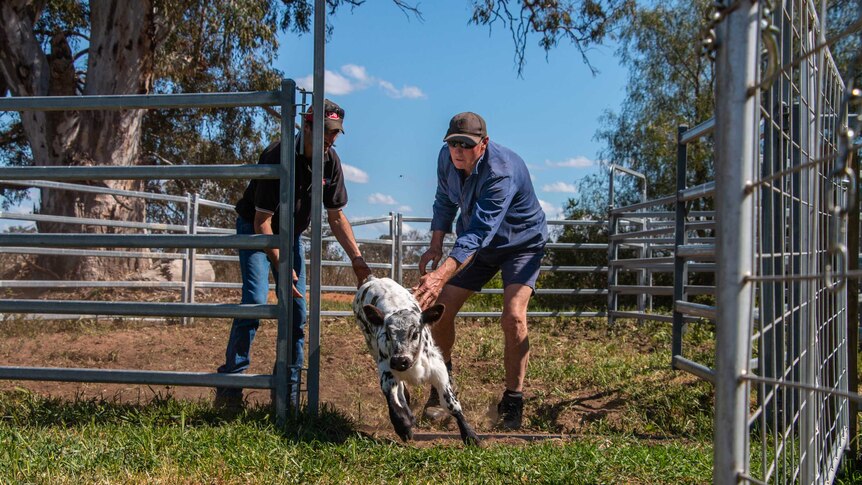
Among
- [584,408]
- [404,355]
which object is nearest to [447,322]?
[404,355]

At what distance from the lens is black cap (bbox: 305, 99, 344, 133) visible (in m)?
4.98

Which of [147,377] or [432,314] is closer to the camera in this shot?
[147,377]

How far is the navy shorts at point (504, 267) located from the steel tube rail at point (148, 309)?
5.58 ft

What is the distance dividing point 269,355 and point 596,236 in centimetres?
1042

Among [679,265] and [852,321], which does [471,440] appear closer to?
[679,265]

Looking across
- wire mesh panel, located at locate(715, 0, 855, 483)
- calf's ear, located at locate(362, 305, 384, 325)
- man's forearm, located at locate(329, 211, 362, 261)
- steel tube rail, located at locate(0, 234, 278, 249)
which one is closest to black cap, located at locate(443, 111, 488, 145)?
man's forearm, located at locate(329, 211, 362, 261)

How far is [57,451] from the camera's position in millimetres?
3549

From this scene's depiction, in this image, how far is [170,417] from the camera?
4.25 meters

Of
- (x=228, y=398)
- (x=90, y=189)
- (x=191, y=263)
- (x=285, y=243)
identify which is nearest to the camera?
(x=285, y=243)

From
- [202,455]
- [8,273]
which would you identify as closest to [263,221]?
[202,455]

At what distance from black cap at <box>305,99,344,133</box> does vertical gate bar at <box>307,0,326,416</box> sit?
16.6 inches

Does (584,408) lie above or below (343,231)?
below

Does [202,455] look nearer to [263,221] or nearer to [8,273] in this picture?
[263,221]

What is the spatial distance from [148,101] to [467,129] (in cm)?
201
